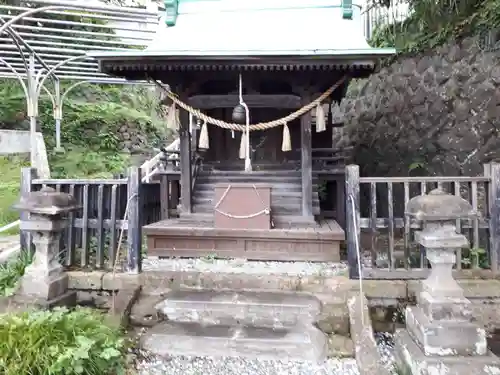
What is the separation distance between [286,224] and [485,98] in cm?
438

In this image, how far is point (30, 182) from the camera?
613 cm

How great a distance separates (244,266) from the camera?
6.45 meters

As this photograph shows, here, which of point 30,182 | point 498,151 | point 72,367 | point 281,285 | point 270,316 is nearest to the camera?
point 72,367

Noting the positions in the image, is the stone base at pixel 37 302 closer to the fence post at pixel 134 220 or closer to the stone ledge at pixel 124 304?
the stone ledge at pixel 124 304

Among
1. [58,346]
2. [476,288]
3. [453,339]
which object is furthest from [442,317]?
[58,346]

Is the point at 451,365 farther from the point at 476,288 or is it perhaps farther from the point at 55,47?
the point at 55,47

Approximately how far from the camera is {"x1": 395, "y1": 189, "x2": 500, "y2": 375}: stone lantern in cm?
376

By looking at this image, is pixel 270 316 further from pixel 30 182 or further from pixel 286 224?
pixel 30 182

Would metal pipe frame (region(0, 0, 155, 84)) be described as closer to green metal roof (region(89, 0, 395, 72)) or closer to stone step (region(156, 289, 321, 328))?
green metal roof (region(89, 0, 395, 72))

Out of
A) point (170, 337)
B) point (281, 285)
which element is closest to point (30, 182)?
point (170, 337)

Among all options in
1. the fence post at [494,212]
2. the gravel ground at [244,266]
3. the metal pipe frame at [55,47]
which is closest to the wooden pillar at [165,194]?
the gravel ground at [244,266]

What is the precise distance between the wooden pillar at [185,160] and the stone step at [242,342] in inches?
137

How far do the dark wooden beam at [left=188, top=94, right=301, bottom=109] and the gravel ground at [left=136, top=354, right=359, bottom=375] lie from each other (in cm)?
493

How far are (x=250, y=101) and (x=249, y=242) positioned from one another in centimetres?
277
